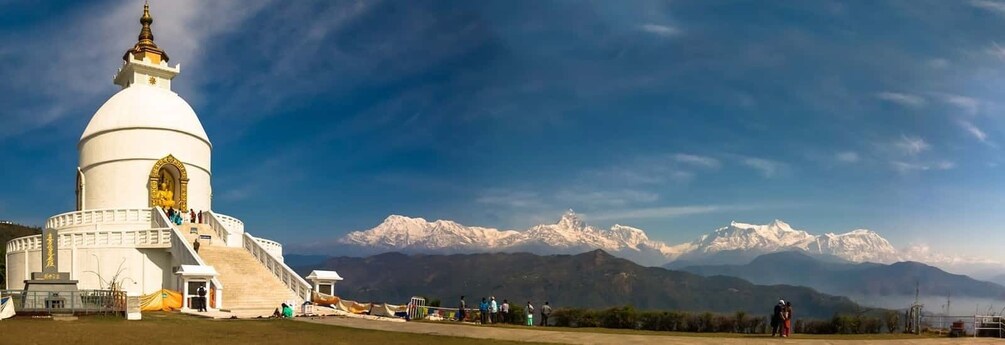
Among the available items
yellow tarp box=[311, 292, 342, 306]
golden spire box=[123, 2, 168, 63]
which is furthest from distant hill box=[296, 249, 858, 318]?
yellow tarp box=[311, 292, 342, 306]

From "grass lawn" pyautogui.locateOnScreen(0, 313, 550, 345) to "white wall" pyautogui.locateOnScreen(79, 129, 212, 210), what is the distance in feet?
69.6

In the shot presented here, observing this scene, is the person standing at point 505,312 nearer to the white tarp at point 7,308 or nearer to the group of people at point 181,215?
the white tarp at point 7,308

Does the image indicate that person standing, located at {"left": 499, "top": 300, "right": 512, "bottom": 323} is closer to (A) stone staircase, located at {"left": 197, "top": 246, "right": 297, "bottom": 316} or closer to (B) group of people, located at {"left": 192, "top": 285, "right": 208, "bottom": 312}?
(A) stone staircase, located at {"left": 197, "top": 246, "right": 297, "bottom": 316}

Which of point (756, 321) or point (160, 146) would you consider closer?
point (756, 321)

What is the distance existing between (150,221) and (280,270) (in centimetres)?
1055

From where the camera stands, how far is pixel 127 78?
4847 cm

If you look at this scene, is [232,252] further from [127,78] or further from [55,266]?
[127,78]

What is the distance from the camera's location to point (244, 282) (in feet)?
102

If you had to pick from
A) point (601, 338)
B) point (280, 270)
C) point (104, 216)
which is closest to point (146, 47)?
point (104, 216)

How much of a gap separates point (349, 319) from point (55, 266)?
1800cm

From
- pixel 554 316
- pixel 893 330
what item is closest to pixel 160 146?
pixel 554 316

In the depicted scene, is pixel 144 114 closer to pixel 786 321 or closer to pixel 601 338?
pixel 601 338

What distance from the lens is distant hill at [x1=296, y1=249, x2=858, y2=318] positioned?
167m

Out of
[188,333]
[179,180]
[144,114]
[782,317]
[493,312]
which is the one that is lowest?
[493,312]
